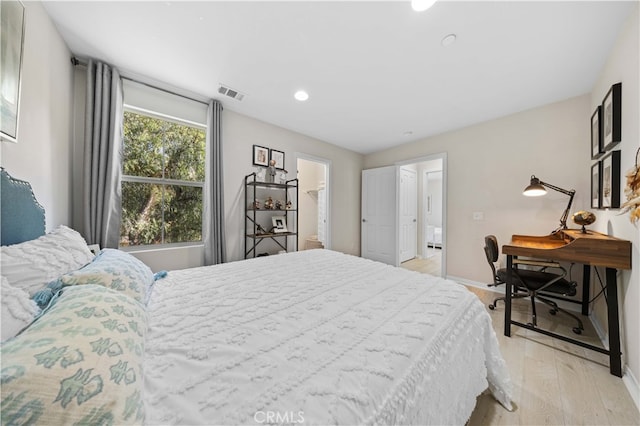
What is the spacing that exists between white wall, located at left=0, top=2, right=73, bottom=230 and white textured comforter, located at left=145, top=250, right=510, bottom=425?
107 cm

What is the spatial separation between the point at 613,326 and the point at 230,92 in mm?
4030

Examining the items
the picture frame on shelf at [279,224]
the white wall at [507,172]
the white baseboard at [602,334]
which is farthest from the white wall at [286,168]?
the white baseboard at [602,334]

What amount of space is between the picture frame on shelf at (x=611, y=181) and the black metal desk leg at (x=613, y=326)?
569 mm

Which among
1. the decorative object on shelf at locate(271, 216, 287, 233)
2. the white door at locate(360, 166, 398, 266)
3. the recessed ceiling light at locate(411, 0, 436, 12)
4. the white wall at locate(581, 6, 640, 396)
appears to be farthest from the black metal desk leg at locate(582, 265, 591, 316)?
the decorative object on shelf at locate(271, 216, 287, 233)

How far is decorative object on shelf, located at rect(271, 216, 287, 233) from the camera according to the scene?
133 inches

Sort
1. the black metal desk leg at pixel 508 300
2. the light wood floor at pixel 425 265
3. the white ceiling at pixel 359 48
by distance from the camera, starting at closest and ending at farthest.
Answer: the white ceiling at pixel 359 48 < the black metal desk leg at pixel 508 300 < the light wood floor at pixel 425 265

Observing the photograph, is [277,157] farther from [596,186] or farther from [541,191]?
[596,186]

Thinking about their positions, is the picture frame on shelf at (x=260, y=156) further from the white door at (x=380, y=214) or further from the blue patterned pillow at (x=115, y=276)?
the white door at (x=380, y=214)

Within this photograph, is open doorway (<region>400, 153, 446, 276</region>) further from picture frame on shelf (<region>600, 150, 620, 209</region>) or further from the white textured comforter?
the white textured comforter

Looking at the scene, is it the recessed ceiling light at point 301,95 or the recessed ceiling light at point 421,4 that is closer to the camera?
the recessed ceiling light at point 421,4

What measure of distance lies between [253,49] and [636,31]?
9.13 ft

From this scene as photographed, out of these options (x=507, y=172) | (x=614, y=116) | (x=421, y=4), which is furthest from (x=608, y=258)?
(x=421, y=4)

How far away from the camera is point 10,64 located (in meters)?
1.10

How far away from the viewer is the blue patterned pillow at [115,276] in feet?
3.10
